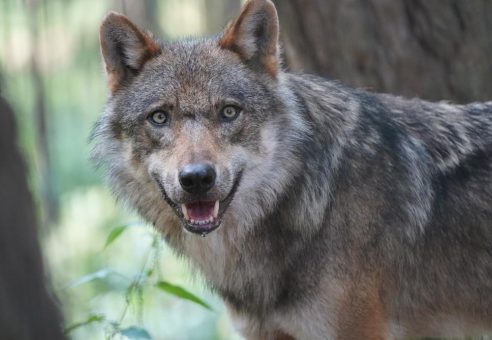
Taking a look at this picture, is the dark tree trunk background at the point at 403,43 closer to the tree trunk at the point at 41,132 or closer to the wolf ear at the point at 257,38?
the wolf ear at the point at 257,38

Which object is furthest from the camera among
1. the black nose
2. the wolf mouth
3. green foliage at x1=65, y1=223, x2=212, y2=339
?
green foliage at x1=65, y1=223, x2=212, y2=339

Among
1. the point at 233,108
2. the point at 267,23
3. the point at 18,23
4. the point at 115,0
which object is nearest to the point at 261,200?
the point at 233,108

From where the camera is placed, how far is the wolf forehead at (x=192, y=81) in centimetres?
485

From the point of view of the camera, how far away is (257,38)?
16.7 feet

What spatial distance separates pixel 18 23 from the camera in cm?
1125

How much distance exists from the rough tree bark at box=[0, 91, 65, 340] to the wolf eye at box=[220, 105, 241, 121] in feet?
5.15

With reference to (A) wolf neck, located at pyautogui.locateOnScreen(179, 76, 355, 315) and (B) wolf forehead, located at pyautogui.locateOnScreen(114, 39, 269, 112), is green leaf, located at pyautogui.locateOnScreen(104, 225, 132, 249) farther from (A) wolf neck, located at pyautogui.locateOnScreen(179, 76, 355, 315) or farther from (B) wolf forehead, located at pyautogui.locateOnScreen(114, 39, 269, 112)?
(B) wolf forehead, located at pyautogui.locateOnScreen(114, 39, 269, 112)

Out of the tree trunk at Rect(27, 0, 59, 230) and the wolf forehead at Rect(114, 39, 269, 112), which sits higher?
the wolf forehead at Rect(114, 39, 269, 112)

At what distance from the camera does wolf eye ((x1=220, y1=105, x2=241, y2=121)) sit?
4844mm

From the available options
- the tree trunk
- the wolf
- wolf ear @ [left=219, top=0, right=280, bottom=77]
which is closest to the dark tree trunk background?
the wolf

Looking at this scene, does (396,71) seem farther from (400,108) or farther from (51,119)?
(51,119)

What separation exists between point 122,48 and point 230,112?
76cm

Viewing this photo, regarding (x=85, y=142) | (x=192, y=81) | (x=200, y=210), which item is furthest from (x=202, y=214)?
(x=85, y=142)

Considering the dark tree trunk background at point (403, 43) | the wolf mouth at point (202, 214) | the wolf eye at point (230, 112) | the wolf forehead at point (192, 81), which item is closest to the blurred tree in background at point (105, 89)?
the dark tree trunk background at point (403, 43)
